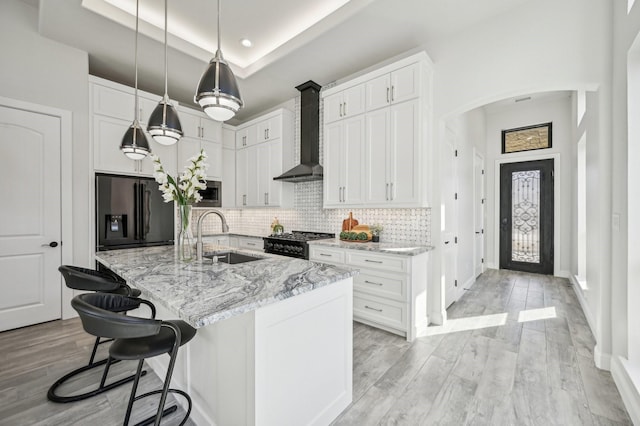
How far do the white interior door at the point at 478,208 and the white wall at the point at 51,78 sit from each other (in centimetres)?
573

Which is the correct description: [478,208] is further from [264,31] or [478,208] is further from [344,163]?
[264,31]

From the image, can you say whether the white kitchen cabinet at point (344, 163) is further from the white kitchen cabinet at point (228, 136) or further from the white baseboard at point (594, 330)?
the white baseboard at point (594, 330)

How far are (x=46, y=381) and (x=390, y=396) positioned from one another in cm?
252

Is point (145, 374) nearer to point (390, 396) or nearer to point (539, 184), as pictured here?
point (390, 396)

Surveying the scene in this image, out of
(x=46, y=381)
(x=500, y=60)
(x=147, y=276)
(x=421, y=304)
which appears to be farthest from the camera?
(x=421, y=304)

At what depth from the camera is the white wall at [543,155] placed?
496 centimetres

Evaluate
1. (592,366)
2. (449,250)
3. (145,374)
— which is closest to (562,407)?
(592,366)

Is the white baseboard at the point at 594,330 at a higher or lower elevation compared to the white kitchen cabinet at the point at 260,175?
lower

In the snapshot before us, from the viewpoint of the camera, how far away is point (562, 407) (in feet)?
5.81

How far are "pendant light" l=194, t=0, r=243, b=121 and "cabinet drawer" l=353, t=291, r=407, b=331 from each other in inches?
89.9

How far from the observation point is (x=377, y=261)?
9.35 ft

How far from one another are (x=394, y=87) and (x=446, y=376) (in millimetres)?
2794

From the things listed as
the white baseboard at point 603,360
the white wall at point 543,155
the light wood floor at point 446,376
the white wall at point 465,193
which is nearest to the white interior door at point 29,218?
the light wood floor at point 446,376

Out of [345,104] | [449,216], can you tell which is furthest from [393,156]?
[449,216]
